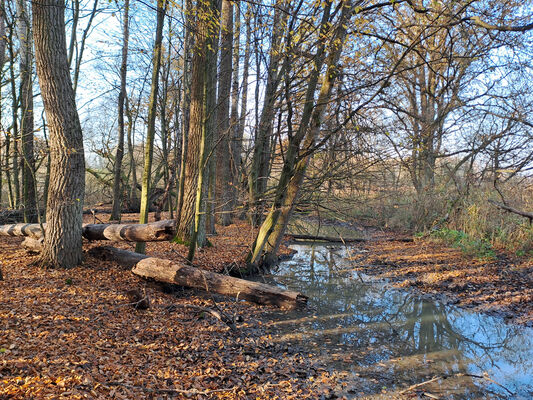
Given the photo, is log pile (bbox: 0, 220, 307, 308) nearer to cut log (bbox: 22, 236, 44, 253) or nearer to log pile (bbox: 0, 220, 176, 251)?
log pile (bbox: 0, 220, 176, 251)

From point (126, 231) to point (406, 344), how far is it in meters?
5.60

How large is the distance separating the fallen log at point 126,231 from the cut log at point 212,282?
0.51 meters

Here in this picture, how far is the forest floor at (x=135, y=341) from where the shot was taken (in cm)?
345

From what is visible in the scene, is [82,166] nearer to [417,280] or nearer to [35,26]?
[35,26]

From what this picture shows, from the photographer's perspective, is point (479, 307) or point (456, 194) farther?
point (456, 194)

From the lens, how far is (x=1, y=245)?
8.34 metres

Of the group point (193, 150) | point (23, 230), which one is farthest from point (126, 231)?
point (23, 230)

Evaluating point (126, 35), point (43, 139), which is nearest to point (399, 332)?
point (43, 139)

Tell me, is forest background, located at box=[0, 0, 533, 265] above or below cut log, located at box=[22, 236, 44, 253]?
above

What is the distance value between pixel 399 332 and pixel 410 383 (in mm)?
1749

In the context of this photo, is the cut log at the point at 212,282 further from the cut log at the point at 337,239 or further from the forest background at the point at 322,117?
the cut log at the point at 337,239

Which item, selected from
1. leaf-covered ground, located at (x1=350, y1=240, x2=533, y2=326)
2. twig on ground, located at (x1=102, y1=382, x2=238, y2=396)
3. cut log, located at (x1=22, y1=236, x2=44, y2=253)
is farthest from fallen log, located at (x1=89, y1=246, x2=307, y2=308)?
leaf-covered ground, located at (x1=350, y1=240, x2=533, y2=326)

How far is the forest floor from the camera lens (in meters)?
3.45

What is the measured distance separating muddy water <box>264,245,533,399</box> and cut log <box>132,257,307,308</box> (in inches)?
12.8
